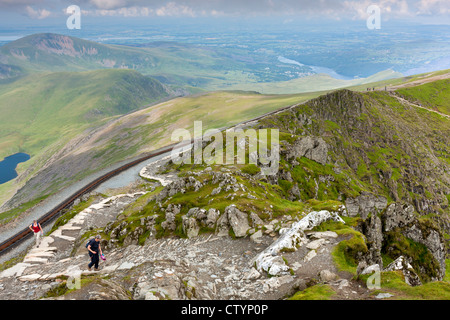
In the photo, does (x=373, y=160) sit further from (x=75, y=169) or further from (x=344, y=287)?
(x=75, y=169)

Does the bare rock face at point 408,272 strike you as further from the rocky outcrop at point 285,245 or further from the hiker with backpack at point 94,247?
the hiker with backpack at point 94,247

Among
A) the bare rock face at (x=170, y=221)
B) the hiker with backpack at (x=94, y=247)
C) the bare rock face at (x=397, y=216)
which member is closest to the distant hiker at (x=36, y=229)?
the hiker with backpack at (x=94, y=247)

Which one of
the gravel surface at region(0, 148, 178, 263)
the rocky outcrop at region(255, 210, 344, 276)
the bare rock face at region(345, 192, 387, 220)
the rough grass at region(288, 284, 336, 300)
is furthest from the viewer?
the bare rock face at region(345, 192, 387, 220)

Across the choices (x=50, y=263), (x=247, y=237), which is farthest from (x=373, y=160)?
(x=50, y=263)

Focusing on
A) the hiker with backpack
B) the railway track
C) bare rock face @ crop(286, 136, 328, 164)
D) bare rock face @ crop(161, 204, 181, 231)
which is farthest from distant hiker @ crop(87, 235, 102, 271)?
bare rock face @ crop(286, 136, 328, 164)

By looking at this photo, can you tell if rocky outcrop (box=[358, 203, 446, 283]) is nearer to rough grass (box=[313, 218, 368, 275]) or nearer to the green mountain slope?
the green mountain slope

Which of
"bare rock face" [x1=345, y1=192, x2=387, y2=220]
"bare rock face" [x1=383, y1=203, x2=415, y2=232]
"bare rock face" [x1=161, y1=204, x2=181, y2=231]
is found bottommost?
"bare rock face" [x1=345, y1=192, x2=387, y2=220]

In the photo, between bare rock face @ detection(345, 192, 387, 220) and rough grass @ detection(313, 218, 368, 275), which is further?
bare rock face @ detection(345, 192, 387, 220)

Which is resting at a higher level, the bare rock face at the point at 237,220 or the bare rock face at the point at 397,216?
the bare rock face at the point at 237,220

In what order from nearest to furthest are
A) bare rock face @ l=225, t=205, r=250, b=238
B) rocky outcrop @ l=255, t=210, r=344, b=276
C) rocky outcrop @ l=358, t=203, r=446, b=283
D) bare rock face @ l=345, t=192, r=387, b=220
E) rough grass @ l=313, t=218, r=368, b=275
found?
rough grass @ l=313, t=218, r=368, b=275 < rocky outcrop @ l=255, t=210, r=344, b=276 < bare rock face @ l=225, t=205, r=250, b=238 < rocky outcrop @ l=358, t=203, r=446, b=283 < bare rock face @ l=345, t=192, r=387, b=220
